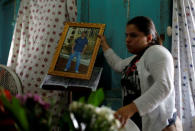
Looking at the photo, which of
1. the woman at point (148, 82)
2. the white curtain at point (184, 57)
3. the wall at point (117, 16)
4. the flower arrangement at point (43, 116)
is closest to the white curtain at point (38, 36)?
the wall at point (117, 16)

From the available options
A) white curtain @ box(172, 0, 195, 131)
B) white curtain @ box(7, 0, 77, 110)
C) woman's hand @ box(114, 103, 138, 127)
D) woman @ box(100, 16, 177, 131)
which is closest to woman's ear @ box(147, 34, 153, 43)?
woman @ box(100, 16, 177, 131)

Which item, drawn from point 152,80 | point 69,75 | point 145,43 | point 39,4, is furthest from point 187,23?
point 39,4

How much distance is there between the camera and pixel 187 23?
1.86 metres

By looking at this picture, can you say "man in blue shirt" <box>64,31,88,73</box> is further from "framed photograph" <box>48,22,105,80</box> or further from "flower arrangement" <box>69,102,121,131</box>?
"flower arrangement" <box>69,102,121,131</box>

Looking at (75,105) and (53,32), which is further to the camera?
(53,32)

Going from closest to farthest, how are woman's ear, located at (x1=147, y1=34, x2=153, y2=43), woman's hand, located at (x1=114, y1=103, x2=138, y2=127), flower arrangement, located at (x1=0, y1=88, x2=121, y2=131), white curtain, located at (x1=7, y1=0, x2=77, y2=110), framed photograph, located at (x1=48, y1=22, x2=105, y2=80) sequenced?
flower arrangement, located at (x1=0, y1=88, x2=121, y2=131) → woman's hand, located at (x1=114, y1=103, x2=138, y2=127) → woman's ear, located at (x1=147, y1=34, x2=153, y2=43) → framed photograph, located at (x1=48, y1=22, x2=105, y2=80) → white curtain, located at (x1=7, y1=0, x2=77, y2=110)

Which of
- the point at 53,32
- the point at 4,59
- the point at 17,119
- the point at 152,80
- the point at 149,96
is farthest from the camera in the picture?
the point at 4,59

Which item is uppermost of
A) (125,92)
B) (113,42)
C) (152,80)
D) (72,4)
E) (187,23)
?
(72,4)

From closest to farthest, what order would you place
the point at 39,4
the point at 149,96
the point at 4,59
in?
the point at 149,96
the point at 39,4
the point at 4,59

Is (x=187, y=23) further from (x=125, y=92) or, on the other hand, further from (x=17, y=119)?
(x=17, y=119)

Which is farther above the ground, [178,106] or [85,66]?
[85,66]

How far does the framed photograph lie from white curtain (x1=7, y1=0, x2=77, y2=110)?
286 millimetres

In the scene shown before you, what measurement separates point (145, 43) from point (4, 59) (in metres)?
2.14

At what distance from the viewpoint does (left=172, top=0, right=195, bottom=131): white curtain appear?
181 cm
